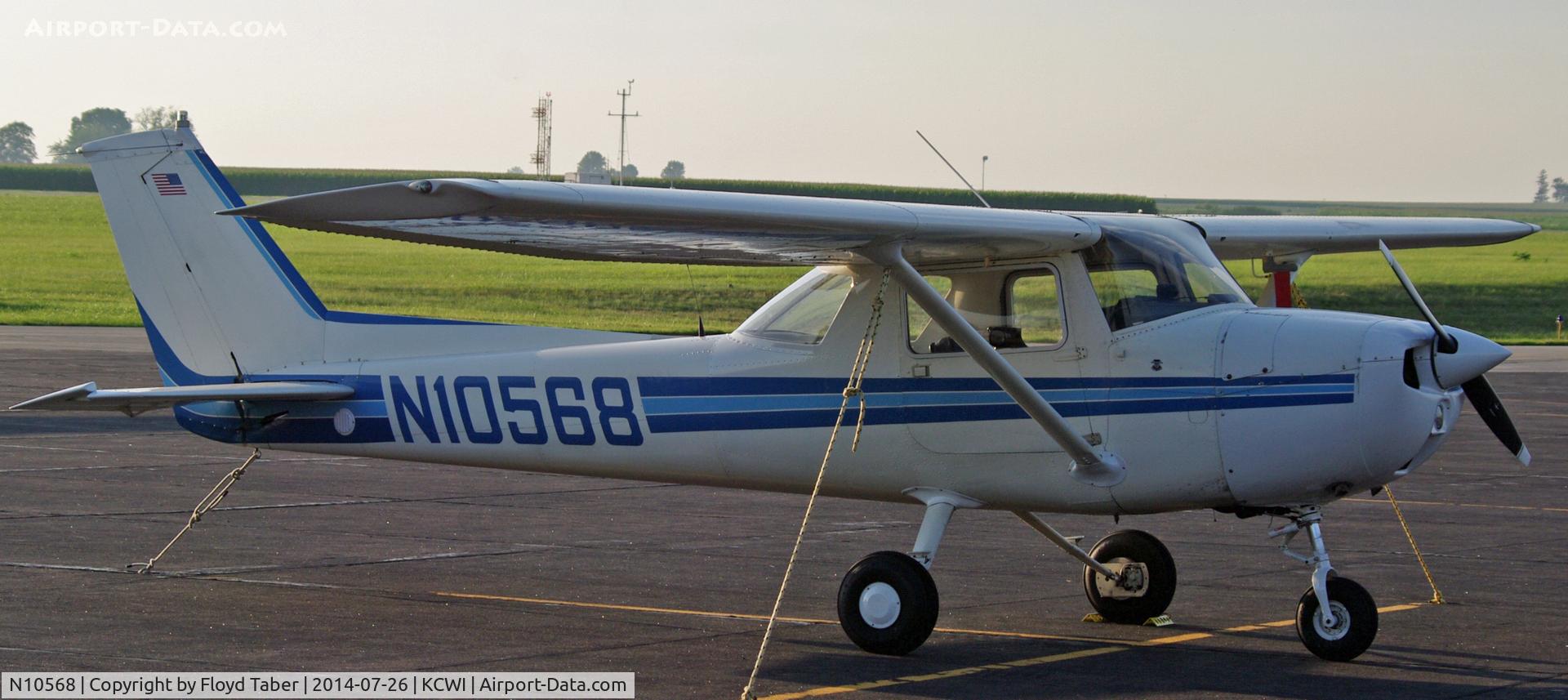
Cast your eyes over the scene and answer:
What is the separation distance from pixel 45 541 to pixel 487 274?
133 ft

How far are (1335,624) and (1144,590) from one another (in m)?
1.34

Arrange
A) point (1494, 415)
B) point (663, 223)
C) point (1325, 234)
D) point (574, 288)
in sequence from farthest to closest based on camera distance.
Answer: point (574, 288)
point (1325, 234)
point (1494, 415)
point (663, 223)

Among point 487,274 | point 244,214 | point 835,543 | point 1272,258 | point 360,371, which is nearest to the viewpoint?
point 244,214

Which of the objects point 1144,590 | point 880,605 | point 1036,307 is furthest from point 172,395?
point 1144,590

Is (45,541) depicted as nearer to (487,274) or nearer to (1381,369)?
(1381,369)

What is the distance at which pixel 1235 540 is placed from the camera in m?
12.4

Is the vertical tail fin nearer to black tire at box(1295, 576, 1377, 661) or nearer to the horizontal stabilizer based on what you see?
the horizontal stabilizer

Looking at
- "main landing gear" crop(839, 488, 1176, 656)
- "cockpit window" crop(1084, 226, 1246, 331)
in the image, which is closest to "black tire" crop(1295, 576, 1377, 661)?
"main landing gear" crop(839, 488, 1176, 656)

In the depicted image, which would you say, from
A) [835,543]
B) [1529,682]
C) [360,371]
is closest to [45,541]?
[360,371]

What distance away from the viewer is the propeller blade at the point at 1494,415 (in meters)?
8.40

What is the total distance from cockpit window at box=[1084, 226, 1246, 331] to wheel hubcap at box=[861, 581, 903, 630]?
5.77 ft

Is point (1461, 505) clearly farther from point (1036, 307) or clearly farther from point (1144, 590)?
point (1036, 307)

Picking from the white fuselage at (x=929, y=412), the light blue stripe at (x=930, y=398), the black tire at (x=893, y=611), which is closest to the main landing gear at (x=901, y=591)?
the black tire at (x=893, y=611)

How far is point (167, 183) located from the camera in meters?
A: 10.1
